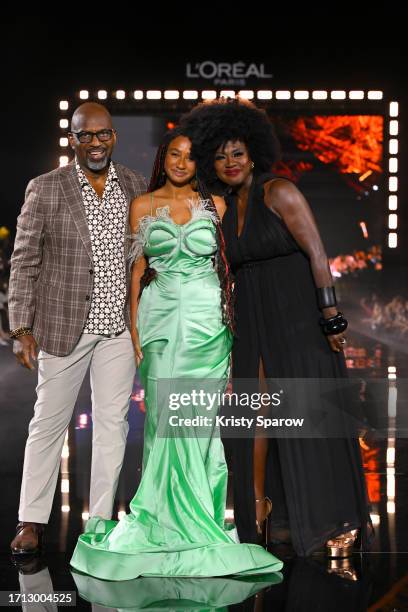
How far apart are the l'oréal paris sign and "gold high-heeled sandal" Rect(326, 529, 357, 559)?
602 centimetres

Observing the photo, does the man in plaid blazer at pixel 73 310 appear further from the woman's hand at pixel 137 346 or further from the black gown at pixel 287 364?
the black gown at pixel 287 364

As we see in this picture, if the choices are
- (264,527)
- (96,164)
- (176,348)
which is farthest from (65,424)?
(96,164)

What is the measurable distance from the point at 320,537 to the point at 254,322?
0.86 m

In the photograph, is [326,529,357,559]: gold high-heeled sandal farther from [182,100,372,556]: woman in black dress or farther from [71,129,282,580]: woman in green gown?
[71,129,282,580]: woman in green gown

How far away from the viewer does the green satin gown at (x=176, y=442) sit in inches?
141

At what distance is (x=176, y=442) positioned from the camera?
12.2ft

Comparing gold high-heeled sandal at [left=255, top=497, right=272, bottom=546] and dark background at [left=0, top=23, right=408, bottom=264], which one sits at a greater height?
dark background at [left=0, top=23, right=408, bottom=264]

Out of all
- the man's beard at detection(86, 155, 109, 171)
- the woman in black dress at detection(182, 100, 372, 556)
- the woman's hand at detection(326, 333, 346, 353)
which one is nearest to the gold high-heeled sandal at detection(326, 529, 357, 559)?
the woman in black dress at detection(182, 100, 372, 556)

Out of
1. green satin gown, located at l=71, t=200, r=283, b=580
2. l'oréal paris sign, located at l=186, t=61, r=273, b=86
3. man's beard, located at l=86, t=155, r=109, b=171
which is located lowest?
green satin gown, located at l=71, t=200, r=283, b=580

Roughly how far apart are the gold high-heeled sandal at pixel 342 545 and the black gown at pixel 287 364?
2 cm

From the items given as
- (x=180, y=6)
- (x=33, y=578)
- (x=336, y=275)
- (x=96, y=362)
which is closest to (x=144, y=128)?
(x=180, y=6)

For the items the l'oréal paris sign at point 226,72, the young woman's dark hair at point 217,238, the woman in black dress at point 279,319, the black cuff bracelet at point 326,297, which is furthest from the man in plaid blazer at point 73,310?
the l'oréal paris sign at point 226,72

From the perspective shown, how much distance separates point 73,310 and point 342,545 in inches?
53.2

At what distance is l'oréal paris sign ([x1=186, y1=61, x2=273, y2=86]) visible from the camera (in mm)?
9148
